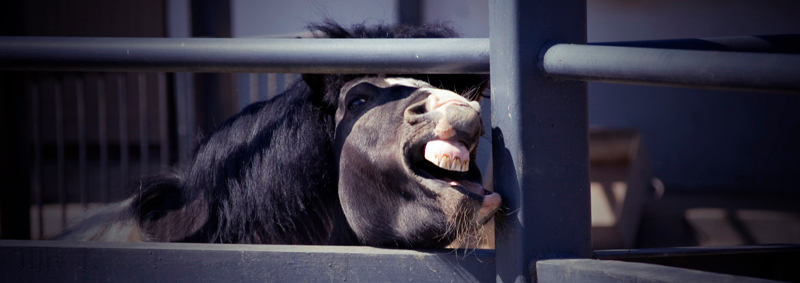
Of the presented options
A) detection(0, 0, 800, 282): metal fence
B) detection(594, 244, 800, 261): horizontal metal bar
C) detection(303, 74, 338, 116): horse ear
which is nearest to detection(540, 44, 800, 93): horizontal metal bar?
detection(0, 0, 800, 282): metal fence

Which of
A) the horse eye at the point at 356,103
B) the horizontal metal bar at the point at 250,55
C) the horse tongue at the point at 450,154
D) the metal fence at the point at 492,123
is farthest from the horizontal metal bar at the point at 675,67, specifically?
the horse eye at the point at 356,103

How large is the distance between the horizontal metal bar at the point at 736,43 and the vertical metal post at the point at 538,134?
0.49ft

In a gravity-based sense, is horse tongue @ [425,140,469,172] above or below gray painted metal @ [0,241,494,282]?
above

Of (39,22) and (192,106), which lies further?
(39,22)

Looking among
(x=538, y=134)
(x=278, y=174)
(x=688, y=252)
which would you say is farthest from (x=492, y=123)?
(x=278, y=174)

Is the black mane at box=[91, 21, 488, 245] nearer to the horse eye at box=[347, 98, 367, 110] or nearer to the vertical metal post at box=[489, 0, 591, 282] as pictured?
the horse eye at box=[347, 98, 367, 110]

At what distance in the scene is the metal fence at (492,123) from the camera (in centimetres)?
93

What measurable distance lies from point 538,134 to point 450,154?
0.22 m

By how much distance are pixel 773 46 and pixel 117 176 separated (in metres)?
4.80

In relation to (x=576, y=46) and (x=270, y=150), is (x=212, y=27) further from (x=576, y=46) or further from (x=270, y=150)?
(x=576, y=46)

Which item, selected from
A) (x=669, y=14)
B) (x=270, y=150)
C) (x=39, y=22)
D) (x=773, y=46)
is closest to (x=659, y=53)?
(x=773, y=46)

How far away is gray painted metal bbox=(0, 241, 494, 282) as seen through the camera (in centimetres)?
101

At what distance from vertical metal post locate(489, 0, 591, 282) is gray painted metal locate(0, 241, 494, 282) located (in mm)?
100

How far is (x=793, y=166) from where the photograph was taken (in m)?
5.02
